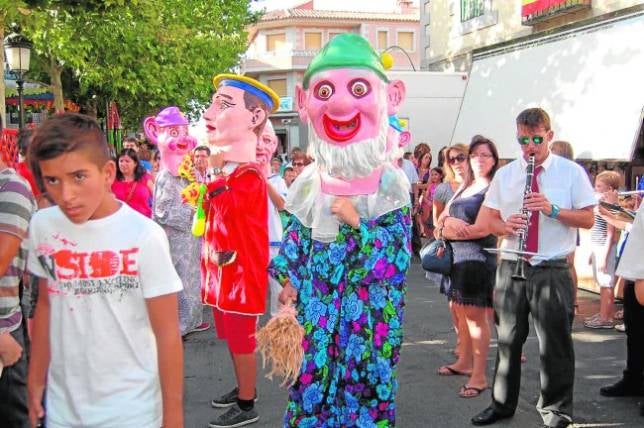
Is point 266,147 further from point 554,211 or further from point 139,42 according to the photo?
point 139,42

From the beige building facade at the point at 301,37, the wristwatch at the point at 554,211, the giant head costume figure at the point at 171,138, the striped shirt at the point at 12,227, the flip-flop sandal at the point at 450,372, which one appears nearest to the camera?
the striped shirt at the point at 12,227

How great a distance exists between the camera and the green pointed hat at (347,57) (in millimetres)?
3502

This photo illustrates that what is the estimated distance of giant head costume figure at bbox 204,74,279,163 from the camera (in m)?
4.45

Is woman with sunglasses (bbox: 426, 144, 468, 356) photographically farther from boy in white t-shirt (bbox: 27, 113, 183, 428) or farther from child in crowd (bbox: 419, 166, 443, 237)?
child in crowd (bbox: 419, 166, 443, 237)

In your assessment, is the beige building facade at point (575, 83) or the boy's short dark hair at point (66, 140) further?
A: the beige building facade at point (575, 83)

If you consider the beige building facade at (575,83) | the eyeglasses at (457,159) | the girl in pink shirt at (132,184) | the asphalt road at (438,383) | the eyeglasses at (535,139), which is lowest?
the asphalt road at (438,383)

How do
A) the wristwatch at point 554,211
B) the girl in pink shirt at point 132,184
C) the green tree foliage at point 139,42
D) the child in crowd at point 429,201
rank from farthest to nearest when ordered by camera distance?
the green tree foliage at point 139,42 → the child in crowd at point 429,201 → the girl in pink shirt at point 132,184 → the wristwatch at point 554,211

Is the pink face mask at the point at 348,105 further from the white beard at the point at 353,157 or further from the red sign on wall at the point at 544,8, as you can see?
the red sign on wall at the point at 544,8

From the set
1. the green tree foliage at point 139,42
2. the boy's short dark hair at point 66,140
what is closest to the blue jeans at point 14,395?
the boy's short dark hair at point 66,140

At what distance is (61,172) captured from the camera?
221 centimetres

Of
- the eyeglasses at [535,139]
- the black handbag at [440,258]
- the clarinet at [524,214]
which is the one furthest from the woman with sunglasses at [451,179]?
the eyeglasses at [535,139]

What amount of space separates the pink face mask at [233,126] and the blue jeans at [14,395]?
1.94m

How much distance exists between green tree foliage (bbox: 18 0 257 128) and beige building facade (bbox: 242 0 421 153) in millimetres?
24592

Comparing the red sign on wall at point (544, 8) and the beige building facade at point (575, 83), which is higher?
the red sign on wall at point (544, 8)
